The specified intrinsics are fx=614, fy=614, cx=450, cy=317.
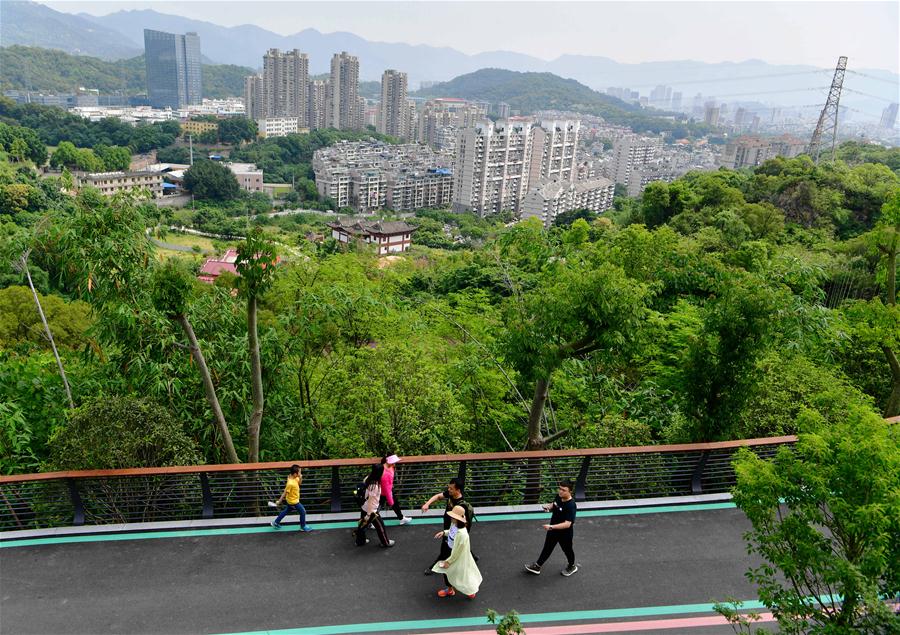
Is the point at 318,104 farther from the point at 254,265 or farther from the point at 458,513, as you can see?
the point at 458,513

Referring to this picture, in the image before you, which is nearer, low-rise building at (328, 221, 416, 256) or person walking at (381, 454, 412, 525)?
person walking at (381, 454, 412, 525)

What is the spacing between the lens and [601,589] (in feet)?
17.5

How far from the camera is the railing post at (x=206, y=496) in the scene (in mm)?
5809

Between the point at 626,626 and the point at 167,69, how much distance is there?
20922 cm

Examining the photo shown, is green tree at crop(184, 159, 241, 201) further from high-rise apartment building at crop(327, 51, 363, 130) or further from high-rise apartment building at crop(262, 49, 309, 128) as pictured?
high-rise apartment building at crop(262, 49, 309, 128)

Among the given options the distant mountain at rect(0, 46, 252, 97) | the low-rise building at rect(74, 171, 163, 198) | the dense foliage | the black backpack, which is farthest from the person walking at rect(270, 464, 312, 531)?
the distant mountain at rect(0, 46, 252, 97)

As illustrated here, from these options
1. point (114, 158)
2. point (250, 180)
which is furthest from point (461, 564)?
point (114, 158)

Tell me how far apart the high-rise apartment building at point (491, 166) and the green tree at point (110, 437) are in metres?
91.1

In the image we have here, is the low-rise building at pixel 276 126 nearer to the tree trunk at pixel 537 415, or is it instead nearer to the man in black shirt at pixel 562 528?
the tree trunk at pixel 537 415

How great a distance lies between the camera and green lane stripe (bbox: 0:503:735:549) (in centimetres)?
558

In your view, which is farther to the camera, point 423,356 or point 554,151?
point 554,151

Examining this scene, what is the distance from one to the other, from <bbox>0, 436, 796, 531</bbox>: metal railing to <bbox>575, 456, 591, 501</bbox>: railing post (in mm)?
11

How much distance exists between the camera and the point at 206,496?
5.88 metres

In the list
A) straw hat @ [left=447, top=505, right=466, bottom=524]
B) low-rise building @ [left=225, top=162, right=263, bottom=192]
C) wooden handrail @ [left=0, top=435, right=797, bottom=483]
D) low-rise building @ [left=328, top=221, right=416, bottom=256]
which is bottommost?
low-rise building @ [left=328, top=221, right=416, bottom=256]
